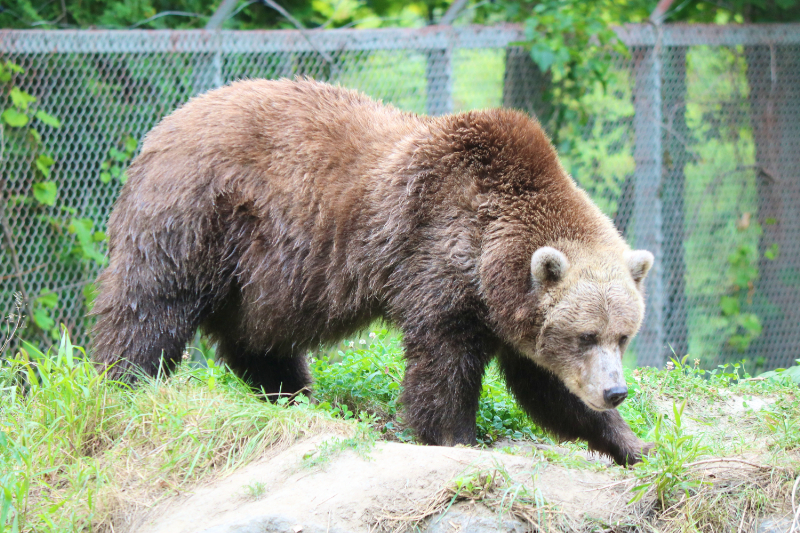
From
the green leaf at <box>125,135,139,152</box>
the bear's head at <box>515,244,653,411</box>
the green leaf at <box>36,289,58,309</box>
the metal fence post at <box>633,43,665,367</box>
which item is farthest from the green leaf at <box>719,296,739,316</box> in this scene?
the green leaf at <box>36,289,58,309</box>

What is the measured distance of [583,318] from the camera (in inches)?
176

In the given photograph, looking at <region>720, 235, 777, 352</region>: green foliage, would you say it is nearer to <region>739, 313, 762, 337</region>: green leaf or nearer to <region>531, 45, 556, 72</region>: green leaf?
<region>739, 313, 762, 337</region>: green leaf

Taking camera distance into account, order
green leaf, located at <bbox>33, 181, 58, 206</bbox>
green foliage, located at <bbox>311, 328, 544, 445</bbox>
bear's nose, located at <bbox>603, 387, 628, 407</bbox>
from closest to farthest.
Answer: bear's nose, located at <bbox>603, 387, 628, 407</bbox> → green foliage, located at <bbox>311, 328, 544, 445</bbox> → green leaf, located at <bbox>33, 181, 58, 206</bbox>

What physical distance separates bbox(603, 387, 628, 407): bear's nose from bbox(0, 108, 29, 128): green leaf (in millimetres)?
5014

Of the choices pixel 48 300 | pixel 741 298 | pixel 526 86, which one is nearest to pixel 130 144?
pixel 48 300

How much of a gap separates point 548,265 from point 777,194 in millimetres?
5787

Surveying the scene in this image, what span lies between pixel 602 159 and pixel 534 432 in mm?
3844

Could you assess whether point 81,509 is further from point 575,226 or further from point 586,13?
point 586,13

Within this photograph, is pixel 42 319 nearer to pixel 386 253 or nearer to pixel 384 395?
pixel 384 395

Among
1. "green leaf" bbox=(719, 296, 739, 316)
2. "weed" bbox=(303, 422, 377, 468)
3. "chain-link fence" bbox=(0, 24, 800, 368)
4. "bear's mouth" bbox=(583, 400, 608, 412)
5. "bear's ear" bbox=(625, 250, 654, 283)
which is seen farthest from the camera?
"green leaf" bbox=(719, 296, 739, 316)

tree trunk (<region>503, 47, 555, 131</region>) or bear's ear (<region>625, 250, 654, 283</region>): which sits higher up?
tree trunk (<region>503, 47, 555, 131</region>)

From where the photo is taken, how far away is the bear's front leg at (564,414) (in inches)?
187

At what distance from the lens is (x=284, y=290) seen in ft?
16.7

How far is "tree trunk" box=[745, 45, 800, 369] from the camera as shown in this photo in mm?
8992
